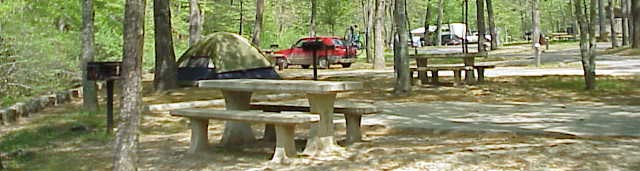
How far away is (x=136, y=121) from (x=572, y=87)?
33.0ft

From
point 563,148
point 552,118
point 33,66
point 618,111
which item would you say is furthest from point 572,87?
point 33,66

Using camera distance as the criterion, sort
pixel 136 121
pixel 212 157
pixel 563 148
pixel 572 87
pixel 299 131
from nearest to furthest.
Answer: pixel 136 121 → pixel 563 148 → pixel 212 157 → pixel 299 131 → pixel 572 87

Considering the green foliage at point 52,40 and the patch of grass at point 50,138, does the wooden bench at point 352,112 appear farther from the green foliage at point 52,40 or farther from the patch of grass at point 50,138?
the green foliage at point 52,40

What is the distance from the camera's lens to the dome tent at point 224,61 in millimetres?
16172

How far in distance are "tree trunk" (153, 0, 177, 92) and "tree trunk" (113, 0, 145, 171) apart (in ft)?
33.6

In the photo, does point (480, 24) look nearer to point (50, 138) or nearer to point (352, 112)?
point (50, 138)

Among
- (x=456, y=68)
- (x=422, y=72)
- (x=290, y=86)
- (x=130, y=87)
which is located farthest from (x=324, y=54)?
(x=130, y=87)

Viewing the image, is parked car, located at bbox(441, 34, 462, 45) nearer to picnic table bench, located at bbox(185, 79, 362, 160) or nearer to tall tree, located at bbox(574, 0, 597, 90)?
tall tree, located at bbox(574, 0, 597, 90)

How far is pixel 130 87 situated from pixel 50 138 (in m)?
4.47

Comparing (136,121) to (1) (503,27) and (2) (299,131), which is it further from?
(1) (503,27)

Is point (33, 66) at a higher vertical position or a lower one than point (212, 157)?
higher

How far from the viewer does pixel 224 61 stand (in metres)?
16.3

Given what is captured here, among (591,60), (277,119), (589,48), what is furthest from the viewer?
(589,48)

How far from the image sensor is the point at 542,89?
13.4 m
